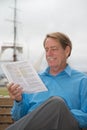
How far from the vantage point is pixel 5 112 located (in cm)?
390

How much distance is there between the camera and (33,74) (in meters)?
2.69

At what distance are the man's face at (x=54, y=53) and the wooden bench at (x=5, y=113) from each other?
3.72ft

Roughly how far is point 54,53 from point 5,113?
4.11 ft

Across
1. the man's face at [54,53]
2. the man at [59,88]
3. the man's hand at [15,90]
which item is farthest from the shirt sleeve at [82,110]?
the man's hand at [15,90]

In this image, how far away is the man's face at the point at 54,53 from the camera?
2891 millimetres

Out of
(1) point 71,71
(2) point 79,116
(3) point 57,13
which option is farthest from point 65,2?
(2) point 79,116

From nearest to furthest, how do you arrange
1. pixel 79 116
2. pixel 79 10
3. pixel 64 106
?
1. pixel 64 106
2. pixel 79 116
3. pixel 79 10

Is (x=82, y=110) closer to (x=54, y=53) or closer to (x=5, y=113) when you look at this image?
(x=54, y=53)

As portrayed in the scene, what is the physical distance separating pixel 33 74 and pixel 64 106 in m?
0.42

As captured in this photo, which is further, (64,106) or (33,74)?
(33,74)

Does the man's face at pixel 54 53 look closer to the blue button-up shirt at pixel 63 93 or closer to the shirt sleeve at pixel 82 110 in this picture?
the blue button-up shirt at pixel 63 93

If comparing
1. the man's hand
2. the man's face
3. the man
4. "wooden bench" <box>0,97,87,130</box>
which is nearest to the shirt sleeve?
the man

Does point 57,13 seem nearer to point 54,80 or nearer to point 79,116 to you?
point 54,80

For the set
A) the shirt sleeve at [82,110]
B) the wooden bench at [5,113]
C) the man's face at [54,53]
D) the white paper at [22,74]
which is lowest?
the wooden bench at [5,113]
